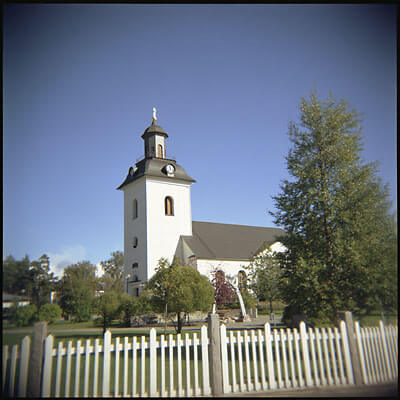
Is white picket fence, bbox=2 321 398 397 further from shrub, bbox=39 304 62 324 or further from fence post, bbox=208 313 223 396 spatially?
shrub, bbox=39 304 62 324

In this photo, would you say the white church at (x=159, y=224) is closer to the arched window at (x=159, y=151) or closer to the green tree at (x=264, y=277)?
the arched window at (x=159, y=151)

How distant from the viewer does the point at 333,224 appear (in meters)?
9.22

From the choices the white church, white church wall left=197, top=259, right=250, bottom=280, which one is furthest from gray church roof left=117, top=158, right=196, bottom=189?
white church wall left=197, top=259, right=250, bottom=280

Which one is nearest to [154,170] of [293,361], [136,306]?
[136,306]

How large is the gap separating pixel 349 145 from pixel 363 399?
22.1 feet

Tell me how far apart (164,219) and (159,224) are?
2.66ft

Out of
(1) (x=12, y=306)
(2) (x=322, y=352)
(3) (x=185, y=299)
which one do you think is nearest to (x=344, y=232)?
(2) (x=322, y=352)

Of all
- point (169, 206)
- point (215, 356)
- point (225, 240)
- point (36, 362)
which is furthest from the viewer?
point (225, 240)

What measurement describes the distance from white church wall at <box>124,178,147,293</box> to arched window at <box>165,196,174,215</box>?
2.46 meters

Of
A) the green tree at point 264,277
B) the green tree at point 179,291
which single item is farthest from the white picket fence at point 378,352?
the green tree at point 264,277

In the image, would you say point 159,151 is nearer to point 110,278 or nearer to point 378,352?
point 110,278

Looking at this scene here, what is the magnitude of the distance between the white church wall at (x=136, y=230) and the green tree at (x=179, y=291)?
1574 centimetres

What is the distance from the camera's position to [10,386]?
536 centimetres

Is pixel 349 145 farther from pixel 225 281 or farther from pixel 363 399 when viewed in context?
pixel 225 281
